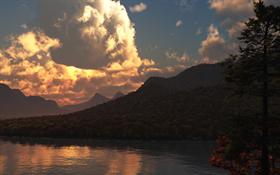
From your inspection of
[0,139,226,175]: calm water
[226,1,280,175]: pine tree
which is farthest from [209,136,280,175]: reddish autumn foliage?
[0,139,226,175]: calm water

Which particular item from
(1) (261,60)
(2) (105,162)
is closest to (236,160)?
(1) (261,60)

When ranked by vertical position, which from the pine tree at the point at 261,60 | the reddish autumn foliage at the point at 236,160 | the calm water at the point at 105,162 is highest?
the pine tree at the point at 261,60

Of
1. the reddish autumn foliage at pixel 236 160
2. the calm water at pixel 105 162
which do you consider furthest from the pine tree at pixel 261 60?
the calm water at pixel 105 162

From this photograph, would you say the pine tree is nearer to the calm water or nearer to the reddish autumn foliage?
the reddish autumn foliage

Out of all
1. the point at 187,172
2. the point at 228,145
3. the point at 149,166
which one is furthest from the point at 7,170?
the point at 228,145

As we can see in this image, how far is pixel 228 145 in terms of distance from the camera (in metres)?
32.0

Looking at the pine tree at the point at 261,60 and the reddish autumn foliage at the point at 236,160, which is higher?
the pine tree at the point at 261,60

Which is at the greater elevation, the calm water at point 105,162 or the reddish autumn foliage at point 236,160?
the reddish autumn foliage at point 236,160

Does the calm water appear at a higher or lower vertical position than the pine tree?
lower

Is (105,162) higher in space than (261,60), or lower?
lower

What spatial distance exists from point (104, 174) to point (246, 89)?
74653 millimetres

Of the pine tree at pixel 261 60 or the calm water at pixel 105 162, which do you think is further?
the calm water at pixel 105 162

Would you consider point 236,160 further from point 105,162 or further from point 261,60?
point 105,162

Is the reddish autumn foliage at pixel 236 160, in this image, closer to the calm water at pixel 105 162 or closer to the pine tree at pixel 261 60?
the pine tree at pixel 261 60
